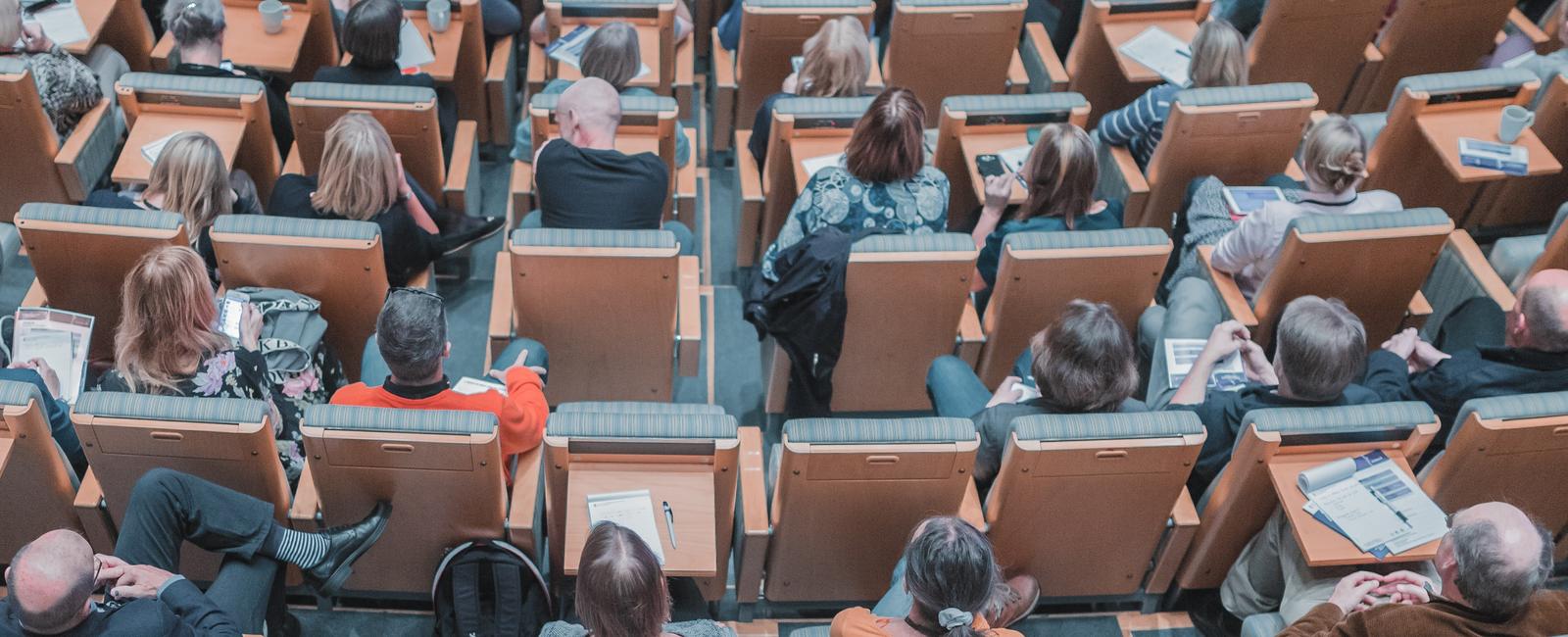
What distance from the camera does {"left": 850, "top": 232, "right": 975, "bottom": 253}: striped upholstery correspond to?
346 cm

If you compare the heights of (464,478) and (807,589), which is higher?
(464,478)

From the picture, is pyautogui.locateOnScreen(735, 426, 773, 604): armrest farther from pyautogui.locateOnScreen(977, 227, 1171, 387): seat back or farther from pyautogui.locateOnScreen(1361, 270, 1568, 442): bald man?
pyautogui.locateOnScreen(1361, 270, 1568, 442): bald man

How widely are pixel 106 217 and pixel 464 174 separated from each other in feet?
3.91

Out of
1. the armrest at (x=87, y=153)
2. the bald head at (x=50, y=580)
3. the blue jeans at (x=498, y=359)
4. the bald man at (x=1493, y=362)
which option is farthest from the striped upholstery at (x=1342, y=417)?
the armrest at (x=87, y=153)

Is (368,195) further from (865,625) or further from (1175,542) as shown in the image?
(1175,542)

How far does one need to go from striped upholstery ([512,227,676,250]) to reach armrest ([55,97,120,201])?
1.73m

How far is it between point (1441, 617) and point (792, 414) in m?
2.00

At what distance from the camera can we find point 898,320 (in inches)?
145

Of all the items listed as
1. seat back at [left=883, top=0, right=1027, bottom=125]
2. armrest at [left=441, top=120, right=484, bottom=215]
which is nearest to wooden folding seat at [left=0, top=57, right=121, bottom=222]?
armrest at [left=441, top=120, right=484, bottom=215]

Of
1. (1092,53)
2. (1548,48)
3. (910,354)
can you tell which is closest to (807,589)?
(910,354)

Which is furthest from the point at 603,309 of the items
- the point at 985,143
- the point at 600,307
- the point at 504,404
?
the point at 985,143

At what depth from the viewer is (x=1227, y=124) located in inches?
161

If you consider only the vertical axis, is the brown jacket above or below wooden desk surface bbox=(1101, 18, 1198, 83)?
above

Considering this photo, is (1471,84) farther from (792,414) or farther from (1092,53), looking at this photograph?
(792,414)
